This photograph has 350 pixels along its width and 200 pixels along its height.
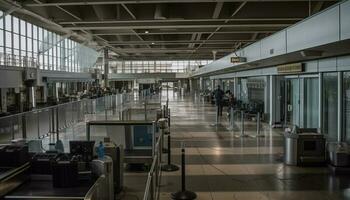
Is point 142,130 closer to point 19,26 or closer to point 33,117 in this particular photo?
point 33,117

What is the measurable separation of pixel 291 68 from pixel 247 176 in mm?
8212

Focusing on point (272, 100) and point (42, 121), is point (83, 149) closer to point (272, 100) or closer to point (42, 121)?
point (42, 121)

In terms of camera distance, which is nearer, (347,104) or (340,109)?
(347,104)

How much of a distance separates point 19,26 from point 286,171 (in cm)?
3169

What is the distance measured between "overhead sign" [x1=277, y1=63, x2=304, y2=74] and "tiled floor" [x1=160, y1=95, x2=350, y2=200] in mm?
3127

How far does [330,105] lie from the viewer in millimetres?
13352

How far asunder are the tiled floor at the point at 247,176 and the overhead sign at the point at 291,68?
10.3 feet

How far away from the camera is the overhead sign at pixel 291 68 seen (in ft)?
50.5

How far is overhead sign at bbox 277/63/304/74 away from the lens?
1540 centimetres

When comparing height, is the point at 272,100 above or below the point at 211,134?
above

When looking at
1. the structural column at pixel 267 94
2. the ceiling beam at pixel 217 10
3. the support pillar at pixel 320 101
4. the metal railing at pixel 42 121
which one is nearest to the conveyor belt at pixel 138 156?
the metal railing at pixel 42 121

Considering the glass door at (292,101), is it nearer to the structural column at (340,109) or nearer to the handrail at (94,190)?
the structural column at (340,109)

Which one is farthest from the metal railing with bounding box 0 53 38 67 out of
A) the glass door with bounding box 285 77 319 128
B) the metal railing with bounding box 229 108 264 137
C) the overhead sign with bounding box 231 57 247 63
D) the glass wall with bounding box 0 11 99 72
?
the glass door with bounding box 285 77 319 128

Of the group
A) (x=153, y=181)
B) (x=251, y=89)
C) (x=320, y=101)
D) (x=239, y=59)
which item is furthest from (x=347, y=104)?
(x=251, y=89)
